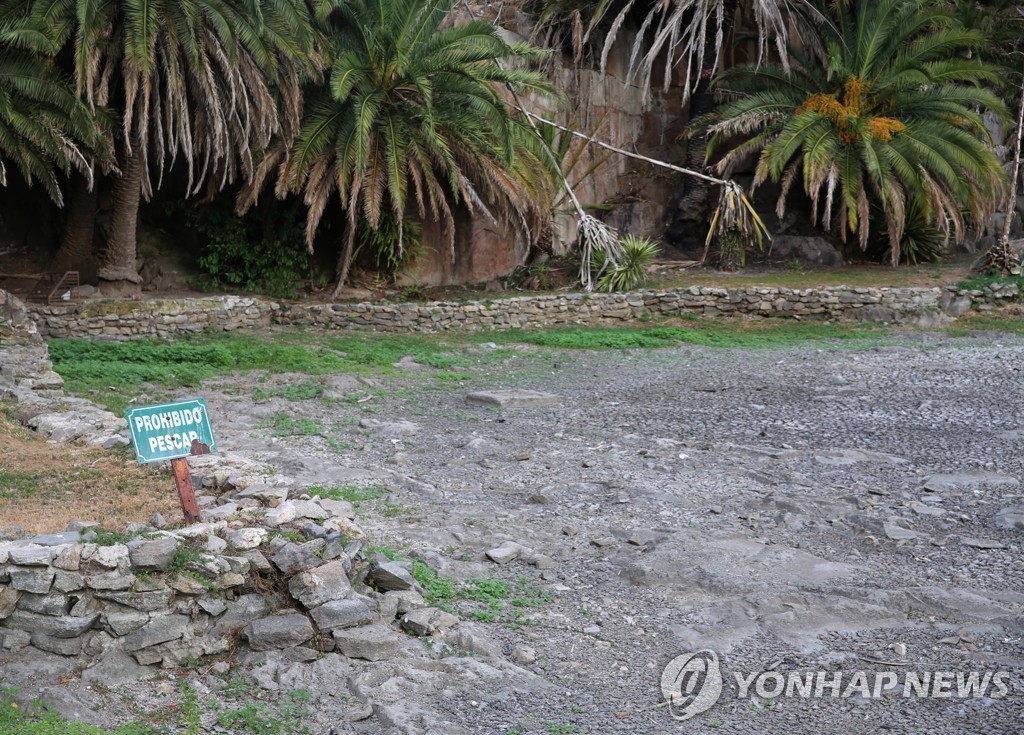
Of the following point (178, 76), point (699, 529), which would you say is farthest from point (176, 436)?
point (178, 76)

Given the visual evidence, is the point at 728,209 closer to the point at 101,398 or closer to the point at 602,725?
the point at 101,398

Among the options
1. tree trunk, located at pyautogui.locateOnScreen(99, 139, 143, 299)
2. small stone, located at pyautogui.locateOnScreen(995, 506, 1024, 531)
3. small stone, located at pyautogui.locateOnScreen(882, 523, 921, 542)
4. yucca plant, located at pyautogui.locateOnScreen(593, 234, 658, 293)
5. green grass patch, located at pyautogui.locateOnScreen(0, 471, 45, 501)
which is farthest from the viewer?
yucca plant, located at pyautogui.locateOnScreen(593, 234, 658, 293)

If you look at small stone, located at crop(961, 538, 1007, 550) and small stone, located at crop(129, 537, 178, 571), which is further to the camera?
small stone, located at crop(961, 538, 1007, 550)

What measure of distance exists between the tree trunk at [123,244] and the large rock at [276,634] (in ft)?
41.0

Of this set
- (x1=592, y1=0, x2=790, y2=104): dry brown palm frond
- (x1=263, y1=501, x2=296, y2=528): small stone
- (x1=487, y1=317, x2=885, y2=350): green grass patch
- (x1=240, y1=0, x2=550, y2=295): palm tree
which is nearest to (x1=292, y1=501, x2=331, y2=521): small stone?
(x1=263, y1=501, x2=296, y2=528): small stone

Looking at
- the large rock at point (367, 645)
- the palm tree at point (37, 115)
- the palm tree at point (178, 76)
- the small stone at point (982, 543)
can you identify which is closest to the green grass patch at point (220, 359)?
the palm tree at point (37, 115)

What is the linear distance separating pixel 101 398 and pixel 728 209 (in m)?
13.2

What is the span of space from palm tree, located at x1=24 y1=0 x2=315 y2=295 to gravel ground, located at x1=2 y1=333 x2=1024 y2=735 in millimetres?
5243

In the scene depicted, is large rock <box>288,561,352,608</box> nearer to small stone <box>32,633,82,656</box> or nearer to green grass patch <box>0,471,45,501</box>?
small stone <box>32,633,82,656</box>

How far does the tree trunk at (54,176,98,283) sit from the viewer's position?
16.9m

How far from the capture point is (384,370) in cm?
1345

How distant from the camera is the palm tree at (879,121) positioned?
19438 mm

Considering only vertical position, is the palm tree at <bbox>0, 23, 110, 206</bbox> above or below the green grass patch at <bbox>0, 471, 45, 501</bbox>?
above

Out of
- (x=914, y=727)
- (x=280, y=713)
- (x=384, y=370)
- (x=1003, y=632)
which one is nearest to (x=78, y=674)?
(x=280, y=713)
